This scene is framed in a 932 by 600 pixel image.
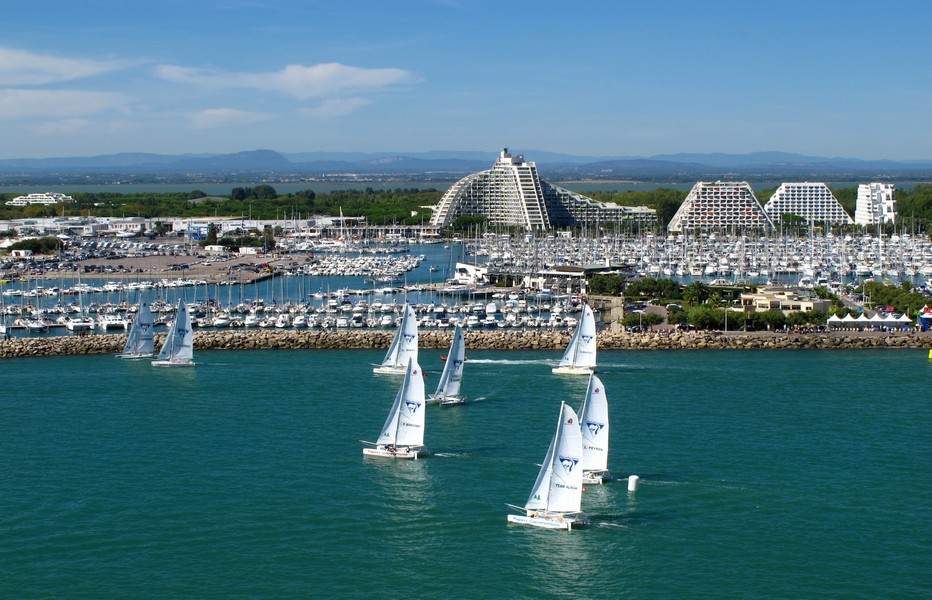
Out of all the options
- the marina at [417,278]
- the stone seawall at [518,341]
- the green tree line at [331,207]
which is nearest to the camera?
the stone seawall at [518,341]

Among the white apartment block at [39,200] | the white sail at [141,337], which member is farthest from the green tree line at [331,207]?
the white sail at [141,337]

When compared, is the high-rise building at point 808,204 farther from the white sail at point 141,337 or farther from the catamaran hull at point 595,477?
the catamaran hull at point 595,477

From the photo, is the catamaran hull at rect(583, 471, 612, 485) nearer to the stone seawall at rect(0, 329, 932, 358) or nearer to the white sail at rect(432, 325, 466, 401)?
the white sail at rect(432, 325, 466, 401)

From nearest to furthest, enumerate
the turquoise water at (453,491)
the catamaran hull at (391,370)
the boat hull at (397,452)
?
the turquoise water at (453,491) → the boat hull at (397,452) → the catamaran hull at (391,370)

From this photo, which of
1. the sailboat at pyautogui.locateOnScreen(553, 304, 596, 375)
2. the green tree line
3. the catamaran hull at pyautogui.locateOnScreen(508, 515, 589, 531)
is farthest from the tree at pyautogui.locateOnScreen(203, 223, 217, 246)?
the catamaran hull at pyautogui.locateOnScreen(508, 515, 589, 531)

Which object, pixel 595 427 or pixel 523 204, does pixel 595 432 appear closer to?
pixel 595 427

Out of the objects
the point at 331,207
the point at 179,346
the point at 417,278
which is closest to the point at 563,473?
the point at 179,346

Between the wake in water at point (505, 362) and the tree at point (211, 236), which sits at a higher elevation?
the tree at point (211, 236)
